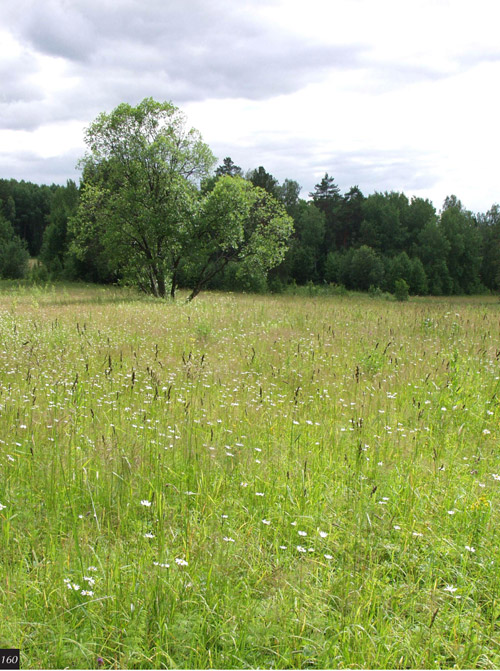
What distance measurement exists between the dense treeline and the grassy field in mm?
44257

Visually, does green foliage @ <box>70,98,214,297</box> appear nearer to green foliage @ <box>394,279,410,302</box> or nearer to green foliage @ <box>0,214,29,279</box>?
green foliage @ <box>394,279,410,302</box>

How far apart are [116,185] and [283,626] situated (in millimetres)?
27925

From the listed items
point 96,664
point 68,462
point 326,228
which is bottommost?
point 96,664

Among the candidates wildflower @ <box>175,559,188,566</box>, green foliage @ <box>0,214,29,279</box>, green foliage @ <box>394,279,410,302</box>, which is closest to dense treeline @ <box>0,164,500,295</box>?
green foliage @ <box>0,214,29,279</box>

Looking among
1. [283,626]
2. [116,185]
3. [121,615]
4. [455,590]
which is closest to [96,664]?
[121,615]

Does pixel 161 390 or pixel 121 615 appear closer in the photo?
pixel 121 615

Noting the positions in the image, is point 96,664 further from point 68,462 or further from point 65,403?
point 65,403

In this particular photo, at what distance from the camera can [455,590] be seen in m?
2.62

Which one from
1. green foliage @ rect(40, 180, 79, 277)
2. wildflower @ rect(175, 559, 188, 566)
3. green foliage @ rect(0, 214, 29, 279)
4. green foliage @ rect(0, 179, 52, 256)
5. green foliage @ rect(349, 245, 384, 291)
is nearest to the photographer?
wildflower @ rect(175, 559, 188, 566)

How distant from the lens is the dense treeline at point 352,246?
55938 millimetres

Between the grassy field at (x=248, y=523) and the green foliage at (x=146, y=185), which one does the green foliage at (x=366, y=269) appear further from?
the grassy field at (x=248, y=523)

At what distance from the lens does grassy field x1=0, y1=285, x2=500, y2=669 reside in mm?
2338

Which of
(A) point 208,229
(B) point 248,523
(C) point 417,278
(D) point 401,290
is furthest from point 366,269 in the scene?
(B) point 248,523

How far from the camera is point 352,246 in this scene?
74438 millimetres
